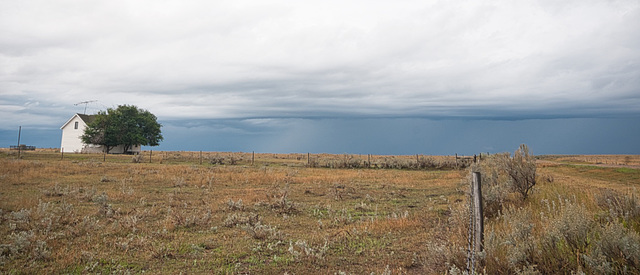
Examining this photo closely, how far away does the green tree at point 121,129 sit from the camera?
60.4 meters

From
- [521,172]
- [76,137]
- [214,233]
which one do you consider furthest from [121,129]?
[521,172]

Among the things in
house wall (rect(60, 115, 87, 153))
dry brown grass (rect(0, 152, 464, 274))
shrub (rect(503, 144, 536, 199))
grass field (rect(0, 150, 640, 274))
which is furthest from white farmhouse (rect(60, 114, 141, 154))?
shrub (rect(503, 144, 536, 199))

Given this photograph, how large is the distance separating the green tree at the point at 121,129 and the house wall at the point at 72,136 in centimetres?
297

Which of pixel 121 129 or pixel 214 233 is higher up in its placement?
pixel 121 129

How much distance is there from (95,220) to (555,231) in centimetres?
1209

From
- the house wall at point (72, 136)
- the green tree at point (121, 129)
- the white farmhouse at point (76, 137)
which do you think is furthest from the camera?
the house wall at point (72, 136)

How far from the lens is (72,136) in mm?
64875

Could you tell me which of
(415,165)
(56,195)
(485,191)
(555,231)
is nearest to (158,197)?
(56,195)

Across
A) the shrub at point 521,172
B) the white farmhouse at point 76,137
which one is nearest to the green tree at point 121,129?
the white farmhouse at point 76,137

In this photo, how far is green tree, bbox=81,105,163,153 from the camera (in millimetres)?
60375

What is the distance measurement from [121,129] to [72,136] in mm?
10757

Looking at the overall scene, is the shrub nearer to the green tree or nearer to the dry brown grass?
the dry brown grass

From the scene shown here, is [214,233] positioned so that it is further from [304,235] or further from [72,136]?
[72,136]

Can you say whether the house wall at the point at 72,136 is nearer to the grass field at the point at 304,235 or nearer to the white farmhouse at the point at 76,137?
the white farmhouse at the point at 76,137
